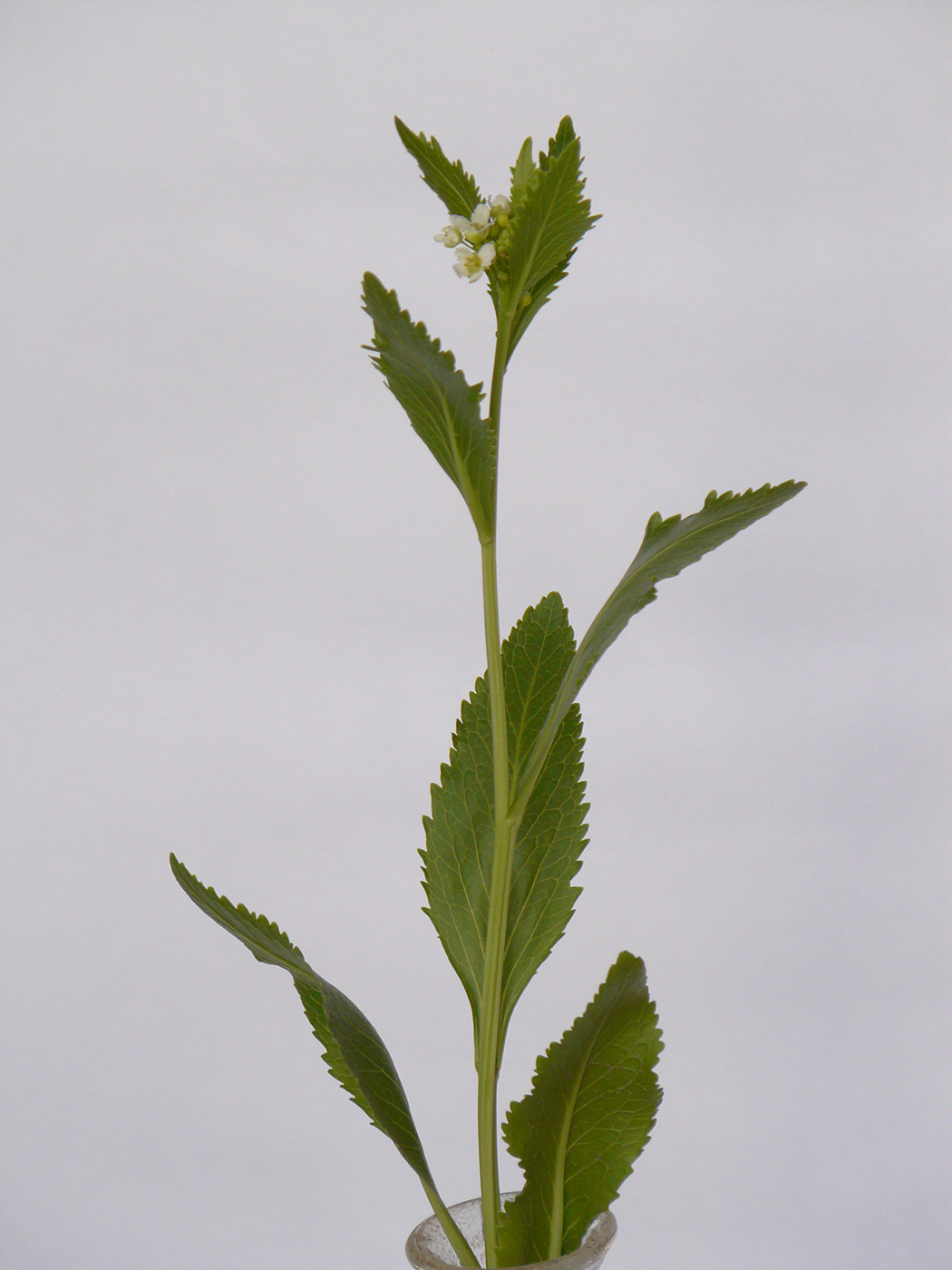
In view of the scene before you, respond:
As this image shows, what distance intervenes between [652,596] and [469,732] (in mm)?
161

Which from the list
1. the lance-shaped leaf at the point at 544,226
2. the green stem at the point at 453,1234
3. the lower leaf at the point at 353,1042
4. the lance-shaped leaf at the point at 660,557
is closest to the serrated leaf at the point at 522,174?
the lance-shaped leaf at the point at 544,226

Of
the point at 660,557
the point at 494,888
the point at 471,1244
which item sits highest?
the point at 660,557

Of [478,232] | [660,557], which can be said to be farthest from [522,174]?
[660,557]

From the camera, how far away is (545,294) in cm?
61

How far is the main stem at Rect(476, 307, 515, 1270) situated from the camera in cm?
60

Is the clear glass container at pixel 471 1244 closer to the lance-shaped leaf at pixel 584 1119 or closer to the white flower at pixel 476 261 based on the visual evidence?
the lance-shaped leaf at pixel 584 1119

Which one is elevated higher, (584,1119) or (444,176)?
(444,176)

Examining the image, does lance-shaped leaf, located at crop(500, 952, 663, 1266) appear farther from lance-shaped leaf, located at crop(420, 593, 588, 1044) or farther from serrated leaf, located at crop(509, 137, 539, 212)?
serrated leaf, located at crop(509, 137, 539, 212)

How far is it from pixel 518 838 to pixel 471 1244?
212 mm

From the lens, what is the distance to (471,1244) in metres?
0.63

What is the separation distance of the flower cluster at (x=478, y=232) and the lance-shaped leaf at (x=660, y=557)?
15 centimetres

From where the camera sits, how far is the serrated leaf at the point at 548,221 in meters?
0.54

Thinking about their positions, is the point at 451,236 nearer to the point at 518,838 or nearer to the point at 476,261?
the point at 476,261

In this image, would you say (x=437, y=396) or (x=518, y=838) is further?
(x=518, y=838)
